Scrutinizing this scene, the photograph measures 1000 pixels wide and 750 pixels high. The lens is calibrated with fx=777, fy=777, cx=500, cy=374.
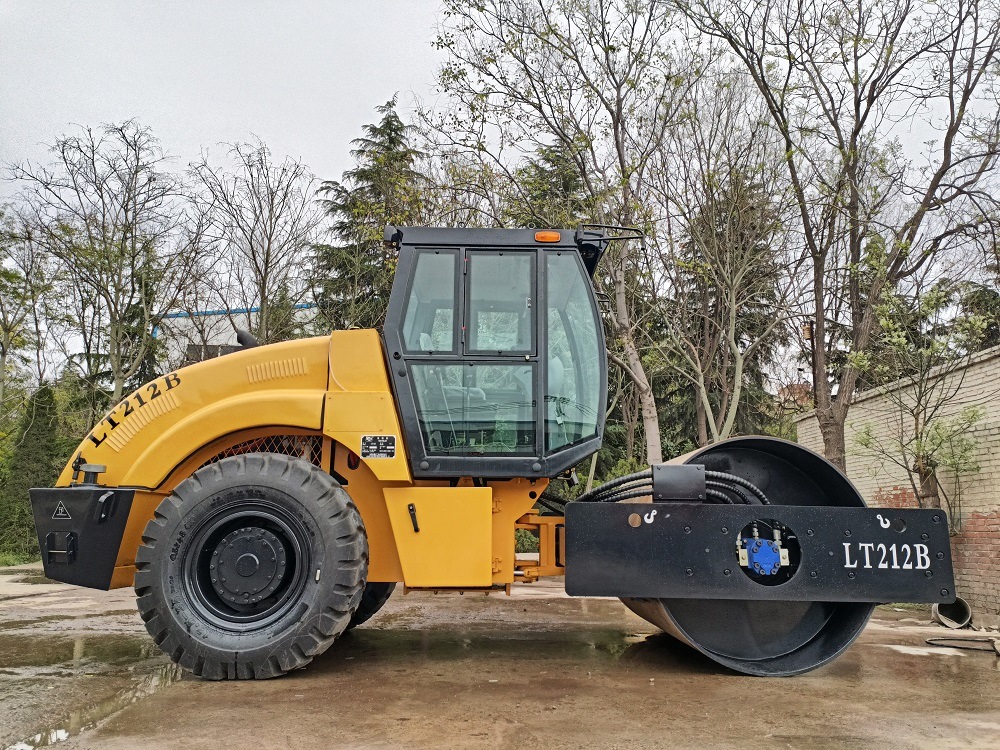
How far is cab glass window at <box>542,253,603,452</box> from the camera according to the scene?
4.78 m

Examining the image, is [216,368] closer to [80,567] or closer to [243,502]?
[243,502]

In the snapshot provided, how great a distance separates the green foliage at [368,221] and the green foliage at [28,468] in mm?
6220

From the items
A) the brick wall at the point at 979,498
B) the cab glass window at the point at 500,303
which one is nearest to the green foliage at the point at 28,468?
the cab glass window at the point at 500,303

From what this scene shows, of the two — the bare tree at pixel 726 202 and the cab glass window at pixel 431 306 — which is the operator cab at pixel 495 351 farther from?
the bare tree at pixel 726 202

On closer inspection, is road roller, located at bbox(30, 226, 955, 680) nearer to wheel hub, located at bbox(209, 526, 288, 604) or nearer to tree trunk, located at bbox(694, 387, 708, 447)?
wheel hub, located at bbox(209, 526, 288, 604)

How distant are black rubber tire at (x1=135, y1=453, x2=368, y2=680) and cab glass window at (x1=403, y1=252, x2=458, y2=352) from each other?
1.02 metres

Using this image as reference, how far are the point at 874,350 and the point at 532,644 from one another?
8268 millimetres

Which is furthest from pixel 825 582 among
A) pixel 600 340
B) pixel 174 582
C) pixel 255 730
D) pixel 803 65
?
pixel 803 65

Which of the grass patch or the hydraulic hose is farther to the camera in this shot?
the grass patch

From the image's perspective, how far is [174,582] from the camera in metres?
4.52

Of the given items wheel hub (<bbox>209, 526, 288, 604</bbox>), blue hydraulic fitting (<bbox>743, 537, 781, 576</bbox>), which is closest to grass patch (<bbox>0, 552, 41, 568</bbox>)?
wheel hub (<bbox>209, 526, 288, 604</bbox>)

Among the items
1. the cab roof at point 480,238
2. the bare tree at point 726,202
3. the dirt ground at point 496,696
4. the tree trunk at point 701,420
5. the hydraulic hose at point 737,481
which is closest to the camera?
the dirt ground at point 496,696

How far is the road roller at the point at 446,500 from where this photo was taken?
4.45 meters

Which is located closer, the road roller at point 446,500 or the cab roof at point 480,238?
the road roller at point 446,500
